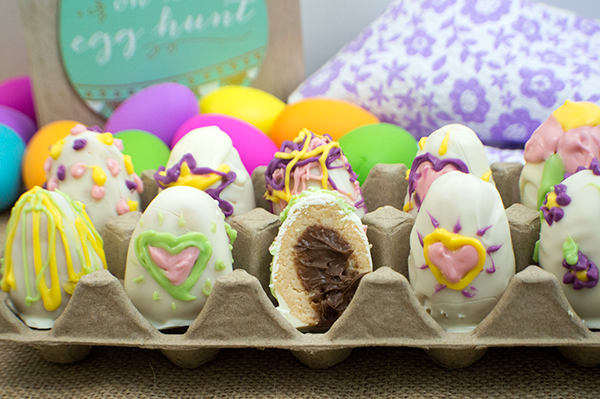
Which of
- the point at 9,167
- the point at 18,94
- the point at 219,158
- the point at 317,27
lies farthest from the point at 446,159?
the point at 18,94

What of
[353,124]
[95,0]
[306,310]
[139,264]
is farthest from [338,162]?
[95,0]

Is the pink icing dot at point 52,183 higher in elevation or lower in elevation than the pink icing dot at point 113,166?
lower

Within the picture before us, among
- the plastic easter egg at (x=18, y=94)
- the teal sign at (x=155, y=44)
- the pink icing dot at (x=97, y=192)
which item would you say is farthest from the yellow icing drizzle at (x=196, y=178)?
the plastic easter egg at (x=18, y=94)

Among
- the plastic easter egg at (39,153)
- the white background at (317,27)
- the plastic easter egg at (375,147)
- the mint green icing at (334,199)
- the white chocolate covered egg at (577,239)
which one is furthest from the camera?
the white background at (317,27)

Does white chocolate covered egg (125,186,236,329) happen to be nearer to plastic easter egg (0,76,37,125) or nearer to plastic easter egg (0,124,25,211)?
plastic easter egg (0,124,25,211)

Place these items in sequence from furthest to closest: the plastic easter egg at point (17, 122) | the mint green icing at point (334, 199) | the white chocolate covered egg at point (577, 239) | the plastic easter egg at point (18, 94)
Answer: the plastic easter egg at point (18, 94)
the plastic easter egg at point (17, 122)
the mint green icing at point (334, 199)
the white chocolate covered egg at point (577, 239)

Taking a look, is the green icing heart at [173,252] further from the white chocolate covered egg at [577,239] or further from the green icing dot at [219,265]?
the white chocolate covered egg at [577,239]

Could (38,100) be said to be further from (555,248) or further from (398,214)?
(555,248)

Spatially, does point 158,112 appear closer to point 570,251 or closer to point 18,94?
point 18,94

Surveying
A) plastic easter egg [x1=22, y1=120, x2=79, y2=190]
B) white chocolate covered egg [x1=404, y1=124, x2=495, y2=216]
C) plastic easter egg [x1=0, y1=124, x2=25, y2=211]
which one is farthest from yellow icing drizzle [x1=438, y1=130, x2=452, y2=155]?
plastic easter egg [x1=0, y1=124, x2=25, y2=211]

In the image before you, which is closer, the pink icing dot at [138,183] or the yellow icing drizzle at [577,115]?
the yellow icing drizzle at [577,115]
